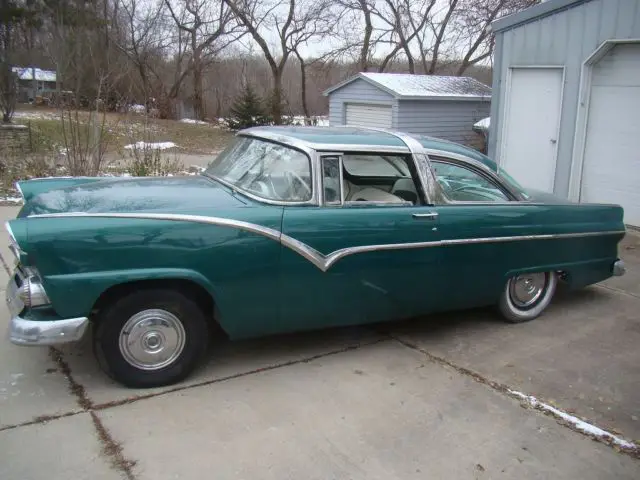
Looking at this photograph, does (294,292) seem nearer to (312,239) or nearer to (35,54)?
(312,239)

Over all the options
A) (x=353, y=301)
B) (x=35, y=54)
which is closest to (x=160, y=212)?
(x=353, y=301)

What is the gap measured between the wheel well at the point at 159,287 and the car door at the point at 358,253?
0.50 meters

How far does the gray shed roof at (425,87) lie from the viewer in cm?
1333

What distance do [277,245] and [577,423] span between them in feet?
Result: 6.77

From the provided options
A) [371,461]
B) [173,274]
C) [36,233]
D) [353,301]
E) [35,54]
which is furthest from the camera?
[35,54]

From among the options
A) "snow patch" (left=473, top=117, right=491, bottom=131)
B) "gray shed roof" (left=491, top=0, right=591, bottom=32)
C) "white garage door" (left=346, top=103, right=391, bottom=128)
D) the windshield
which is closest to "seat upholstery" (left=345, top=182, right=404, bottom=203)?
the windshield

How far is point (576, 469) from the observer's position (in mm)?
3041

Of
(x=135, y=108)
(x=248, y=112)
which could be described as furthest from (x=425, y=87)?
(x=248, y=112)

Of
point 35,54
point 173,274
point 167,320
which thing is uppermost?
point 35,54

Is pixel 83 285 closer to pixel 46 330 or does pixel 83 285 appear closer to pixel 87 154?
pixel 46 330

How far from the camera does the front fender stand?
10.8ft

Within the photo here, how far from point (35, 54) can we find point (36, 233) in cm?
1828

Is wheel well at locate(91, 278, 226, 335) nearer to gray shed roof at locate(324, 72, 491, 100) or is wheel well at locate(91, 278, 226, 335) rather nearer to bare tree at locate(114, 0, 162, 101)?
gray shed roof at locate(324, 72, 491, 100)

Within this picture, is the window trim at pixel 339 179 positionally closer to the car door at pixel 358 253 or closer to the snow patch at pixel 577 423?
the car door at pixel 358 253
